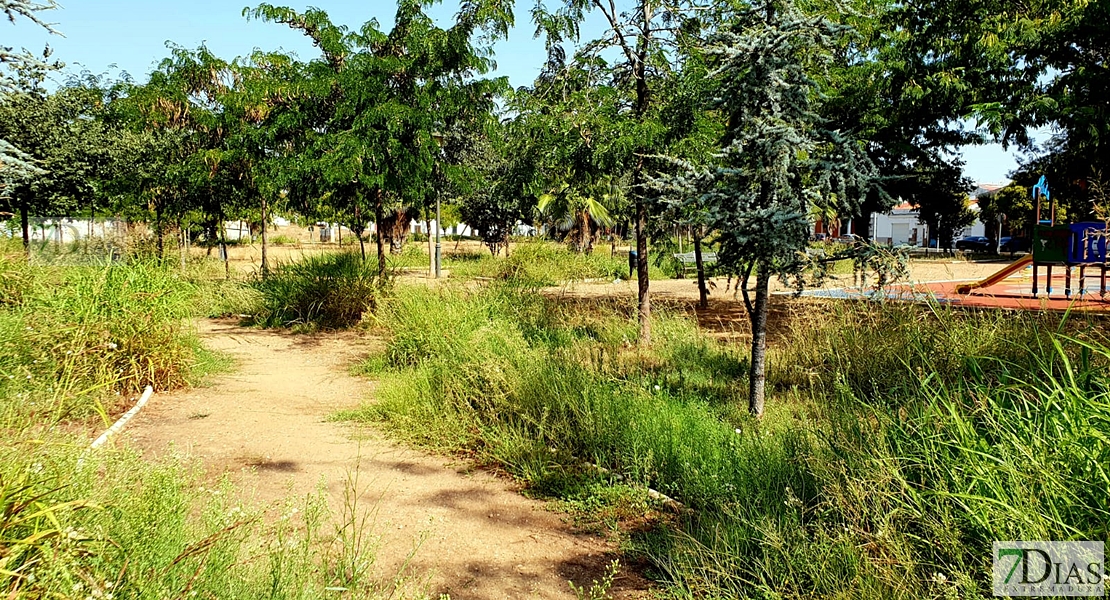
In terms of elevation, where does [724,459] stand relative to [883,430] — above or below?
below

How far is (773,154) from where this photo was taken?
522cm

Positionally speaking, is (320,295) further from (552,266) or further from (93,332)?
(552,266)

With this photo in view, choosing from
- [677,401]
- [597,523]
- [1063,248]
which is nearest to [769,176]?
[677,401]

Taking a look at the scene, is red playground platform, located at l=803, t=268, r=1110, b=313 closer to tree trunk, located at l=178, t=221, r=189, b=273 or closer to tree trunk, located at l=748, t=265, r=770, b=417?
tree trunk, located at l=748, t=265, r=770, b=417

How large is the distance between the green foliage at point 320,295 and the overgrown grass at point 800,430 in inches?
88.5

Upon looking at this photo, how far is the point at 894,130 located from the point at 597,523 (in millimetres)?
9817

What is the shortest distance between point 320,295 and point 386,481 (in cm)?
750

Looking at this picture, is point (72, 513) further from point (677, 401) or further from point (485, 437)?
point (677, 401)

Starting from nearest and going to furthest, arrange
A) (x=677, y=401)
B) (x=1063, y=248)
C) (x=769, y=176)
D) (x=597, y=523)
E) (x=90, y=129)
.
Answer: (x=597, y=523)
(x=769, y=176)
(x=677, y=401)
(x=1063, y=248)
(x=90, y=129)

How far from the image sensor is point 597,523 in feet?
14.1

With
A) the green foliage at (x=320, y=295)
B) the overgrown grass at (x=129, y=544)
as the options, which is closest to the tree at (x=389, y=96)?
the green foliage at (x=320, y=295)

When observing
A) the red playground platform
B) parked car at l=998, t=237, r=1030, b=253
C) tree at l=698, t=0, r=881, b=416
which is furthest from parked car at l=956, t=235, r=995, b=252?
tree at l=698, t=0, r=881, b=416

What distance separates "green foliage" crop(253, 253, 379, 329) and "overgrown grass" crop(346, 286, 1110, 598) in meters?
2.25

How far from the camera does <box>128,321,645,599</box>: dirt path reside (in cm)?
372
